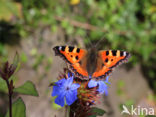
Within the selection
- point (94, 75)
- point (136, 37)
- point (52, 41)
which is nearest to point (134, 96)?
point (136, 37)


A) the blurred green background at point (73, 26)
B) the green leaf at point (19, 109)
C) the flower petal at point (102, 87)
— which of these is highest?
the blurred green background at point (73, 26)

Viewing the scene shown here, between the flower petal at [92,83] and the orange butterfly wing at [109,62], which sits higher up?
the orange butterfly wing at [109,62]

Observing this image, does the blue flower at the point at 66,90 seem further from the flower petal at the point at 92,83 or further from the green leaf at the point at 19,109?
the green leaf at the point at 19,109

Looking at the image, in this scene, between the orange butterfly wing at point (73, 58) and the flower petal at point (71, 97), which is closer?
the flower petal at point (71, 97)

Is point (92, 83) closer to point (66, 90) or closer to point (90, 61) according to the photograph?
point (66, 90)

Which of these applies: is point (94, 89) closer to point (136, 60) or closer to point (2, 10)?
point (2, 10)

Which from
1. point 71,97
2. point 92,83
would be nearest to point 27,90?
point 71,97

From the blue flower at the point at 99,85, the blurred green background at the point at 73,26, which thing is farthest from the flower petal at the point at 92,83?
the blurred green background at the point at 73,26

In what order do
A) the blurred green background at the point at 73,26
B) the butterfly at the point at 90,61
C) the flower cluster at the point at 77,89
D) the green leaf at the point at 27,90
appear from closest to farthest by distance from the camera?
the green leaf at the point at 27,90 → the flower cluster at the point at 77,89 → the butterfly at the point at 90,61 → the blurred green background at the point at 73,26
